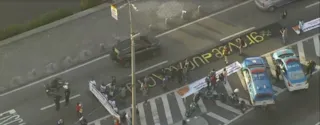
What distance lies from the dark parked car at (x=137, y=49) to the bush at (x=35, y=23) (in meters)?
5.71

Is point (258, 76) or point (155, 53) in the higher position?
point (258, 76)

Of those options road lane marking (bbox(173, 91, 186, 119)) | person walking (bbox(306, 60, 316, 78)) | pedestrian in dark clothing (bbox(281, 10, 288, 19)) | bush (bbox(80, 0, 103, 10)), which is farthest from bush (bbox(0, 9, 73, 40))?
person walking (bbox(306, 60, 316, 78))

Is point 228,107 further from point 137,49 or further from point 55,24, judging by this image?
point 55,24

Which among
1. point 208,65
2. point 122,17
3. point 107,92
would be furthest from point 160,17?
point 107,92

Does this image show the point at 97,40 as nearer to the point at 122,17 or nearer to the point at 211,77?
the point at 122,17

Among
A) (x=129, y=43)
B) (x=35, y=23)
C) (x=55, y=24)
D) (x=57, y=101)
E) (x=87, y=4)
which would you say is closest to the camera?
(x=57, y=101)

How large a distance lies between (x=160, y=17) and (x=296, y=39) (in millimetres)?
9861

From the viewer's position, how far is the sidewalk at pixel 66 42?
1545 inches

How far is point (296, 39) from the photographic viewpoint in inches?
1645

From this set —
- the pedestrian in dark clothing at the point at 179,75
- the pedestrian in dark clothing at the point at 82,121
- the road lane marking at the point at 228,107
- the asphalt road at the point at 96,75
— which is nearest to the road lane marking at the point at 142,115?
the asphalt road at the point at 96,75

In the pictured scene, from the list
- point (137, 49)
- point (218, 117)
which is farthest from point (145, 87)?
point (218, 117)

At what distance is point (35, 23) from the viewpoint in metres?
42.5

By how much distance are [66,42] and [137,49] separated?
5541mm

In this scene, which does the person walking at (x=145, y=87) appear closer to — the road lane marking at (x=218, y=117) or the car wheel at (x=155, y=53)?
the car wheel at (x=155, y=53)
